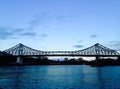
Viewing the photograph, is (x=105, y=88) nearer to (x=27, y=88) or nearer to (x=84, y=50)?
(x=27, y=88)

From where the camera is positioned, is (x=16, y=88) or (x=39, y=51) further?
(x=39, y=51)

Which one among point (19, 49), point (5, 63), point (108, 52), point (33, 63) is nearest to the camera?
point (108, 52)

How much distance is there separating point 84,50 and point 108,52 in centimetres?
1276

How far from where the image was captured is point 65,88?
30875mm

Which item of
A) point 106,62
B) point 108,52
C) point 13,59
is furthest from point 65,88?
point 106,62

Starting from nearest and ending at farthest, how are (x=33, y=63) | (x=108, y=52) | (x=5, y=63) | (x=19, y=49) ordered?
(x=108, y=52)
(x=5, y=63)
(x=19, y=49)
(x=33, y=63)

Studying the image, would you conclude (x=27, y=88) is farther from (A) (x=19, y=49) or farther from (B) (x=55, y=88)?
(A) (x=19, y=49)

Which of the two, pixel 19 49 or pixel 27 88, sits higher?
pixel 19 49

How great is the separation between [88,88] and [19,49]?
408 feet

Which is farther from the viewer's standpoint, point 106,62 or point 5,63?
point 106,62

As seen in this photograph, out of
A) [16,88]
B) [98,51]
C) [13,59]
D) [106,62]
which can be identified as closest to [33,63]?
[13,59]

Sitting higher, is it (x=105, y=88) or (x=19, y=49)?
(x=19, y=49)

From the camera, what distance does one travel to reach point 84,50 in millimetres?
137375

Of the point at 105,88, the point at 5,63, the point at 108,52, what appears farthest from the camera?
the point at 5,63
